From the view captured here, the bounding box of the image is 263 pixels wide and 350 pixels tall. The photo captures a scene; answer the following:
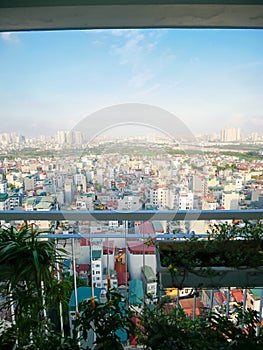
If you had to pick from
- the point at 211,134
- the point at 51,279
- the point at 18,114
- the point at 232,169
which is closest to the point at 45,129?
the point at 18,114

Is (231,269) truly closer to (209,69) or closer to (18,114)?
(209,69)

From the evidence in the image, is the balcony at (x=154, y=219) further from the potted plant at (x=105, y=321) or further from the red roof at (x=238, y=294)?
the potted plant at (x=105, y=321)

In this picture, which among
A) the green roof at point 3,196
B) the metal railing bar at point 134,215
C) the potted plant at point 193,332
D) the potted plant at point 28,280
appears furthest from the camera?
the green roof at point 3,196

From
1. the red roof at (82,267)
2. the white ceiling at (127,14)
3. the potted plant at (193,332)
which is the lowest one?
the potted plant at (193,332)

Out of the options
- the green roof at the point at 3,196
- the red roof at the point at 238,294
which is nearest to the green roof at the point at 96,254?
the green roof at the point at 3,196

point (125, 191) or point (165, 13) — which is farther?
point (125, 191)

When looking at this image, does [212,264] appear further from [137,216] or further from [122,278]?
[122,278]

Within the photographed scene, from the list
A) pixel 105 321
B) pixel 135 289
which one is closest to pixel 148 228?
pixel 135 289
